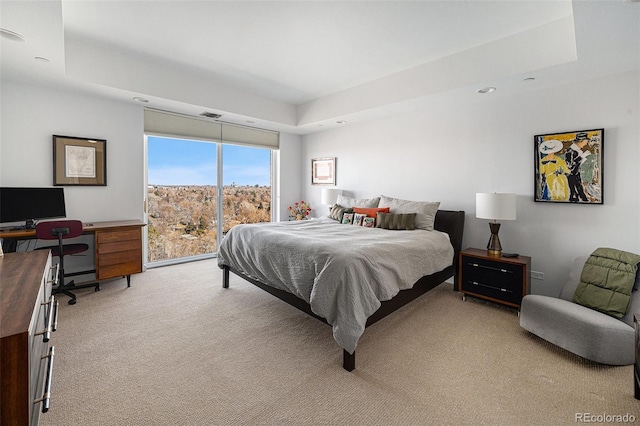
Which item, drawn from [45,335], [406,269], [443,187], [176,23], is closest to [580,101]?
[443,187]

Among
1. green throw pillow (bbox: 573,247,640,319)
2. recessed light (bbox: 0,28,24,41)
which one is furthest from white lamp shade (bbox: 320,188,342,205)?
recessed light (bbox: 0,28,24,41)

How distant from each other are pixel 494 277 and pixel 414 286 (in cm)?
101

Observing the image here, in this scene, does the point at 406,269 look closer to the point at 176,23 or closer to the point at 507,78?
the point at 507,78

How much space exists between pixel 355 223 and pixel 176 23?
3.06m

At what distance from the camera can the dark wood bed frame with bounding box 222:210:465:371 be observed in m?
2.41

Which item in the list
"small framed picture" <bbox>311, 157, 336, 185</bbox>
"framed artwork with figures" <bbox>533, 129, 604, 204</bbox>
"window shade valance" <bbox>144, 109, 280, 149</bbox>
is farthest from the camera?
"small framed picture" <bbox>311, 157, 336, 185</bbox>

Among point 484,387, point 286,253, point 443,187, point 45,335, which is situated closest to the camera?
point 45,335

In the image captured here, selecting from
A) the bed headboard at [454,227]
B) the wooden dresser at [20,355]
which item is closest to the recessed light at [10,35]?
the wooden dresser at [20,355]

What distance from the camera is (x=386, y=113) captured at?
452 cm

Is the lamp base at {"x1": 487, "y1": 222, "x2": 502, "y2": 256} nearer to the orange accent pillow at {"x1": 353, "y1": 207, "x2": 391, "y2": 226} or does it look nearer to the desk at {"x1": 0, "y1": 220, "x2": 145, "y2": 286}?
the orange accent pillow at {"x1": 353, "y1": 207, "x2": 391, "y2": 226}

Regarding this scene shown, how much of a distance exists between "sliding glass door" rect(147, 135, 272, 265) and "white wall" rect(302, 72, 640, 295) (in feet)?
7.85

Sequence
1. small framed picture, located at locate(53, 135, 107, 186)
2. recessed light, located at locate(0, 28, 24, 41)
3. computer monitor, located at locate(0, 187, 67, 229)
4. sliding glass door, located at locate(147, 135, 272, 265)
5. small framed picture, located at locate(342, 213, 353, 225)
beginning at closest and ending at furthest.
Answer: recessed light, located at locate(0, 28, 24, 41)
computer monitor, located at locate(0, 187, 67, 229)
small framed picture, located at locate(53, 135, 107, 186)
small framed picture, located at locate(342, 213, 353, 225)
sliding glass door, located at locate(147, 135, 272, 265)

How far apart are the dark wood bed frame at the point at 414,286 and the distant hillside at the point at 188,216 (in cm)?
168

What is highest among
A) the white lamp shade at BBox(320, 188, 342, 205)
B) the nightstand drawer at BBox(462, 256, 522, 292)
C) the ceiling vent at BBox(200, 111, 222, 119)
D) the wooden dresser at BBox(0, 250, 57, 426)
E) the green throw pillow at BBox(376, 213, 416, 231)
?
the ceiling vent at BBox(200, 111, 222, 119)
